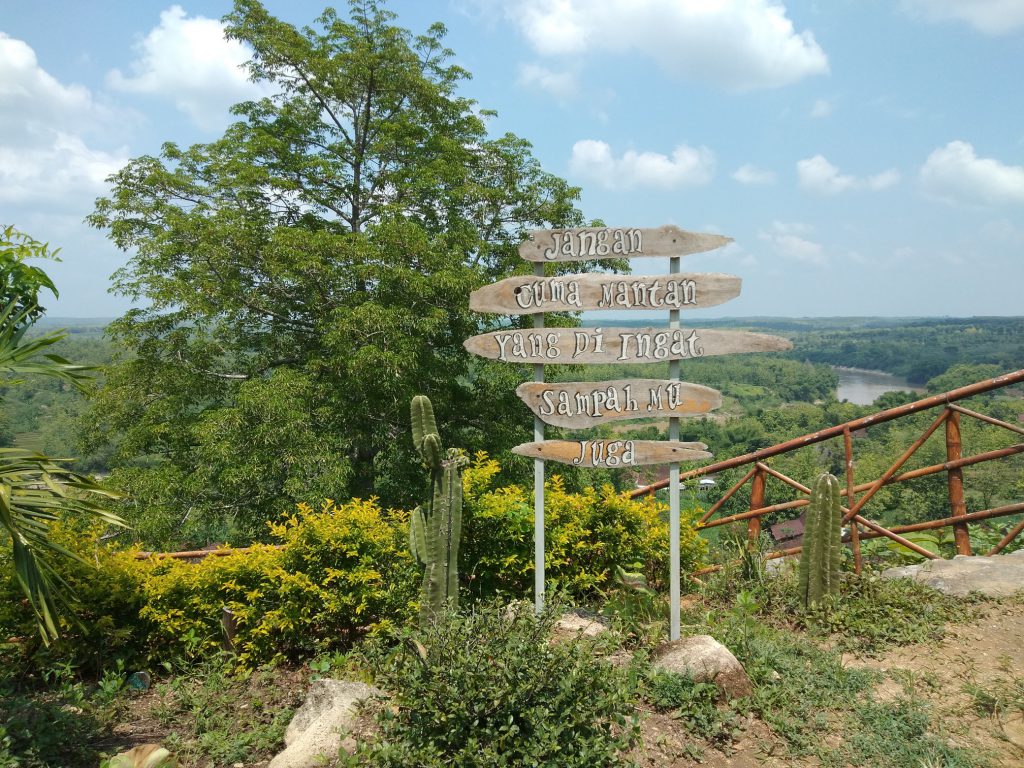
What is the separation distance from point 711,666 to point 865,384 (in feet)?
294

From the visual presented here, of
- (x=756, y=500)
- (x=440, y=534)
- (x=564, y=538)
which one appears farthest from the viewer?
(x=756, y=500)

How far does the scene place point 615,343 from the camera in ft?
14.1

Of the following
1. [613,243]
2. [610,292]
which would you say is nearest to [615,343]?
[610,292]

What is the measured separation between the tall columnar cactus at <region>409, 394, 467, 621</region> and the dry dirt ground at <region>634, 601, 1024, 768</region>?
1.42 metres

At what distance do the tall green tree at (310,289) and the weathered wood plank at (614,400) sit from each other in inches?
155

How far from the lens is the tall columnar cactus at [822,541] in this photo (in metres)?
4.34

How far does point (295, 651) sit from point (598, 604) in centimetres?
224

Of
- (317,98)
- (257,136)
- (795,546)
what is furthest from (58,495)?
(317,98)

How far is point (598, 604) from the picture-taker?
15.9ft

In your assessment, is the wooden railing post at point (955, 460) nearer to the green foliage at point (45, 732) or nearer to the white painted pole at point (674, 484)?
the white painted pole at point (674, 484)

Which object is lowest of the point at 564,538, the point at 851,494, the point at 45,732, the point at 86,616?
the point at 45,732

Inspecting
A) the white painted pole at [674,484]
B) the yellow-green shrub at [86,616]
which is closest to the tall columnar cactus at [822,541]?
the white painted pole at [674,484]

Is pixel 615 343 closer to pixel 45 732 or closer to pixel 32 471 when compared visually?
pixel 32 471

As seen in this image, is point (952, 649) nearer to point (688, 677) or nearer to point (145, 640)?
point (688, 677)
